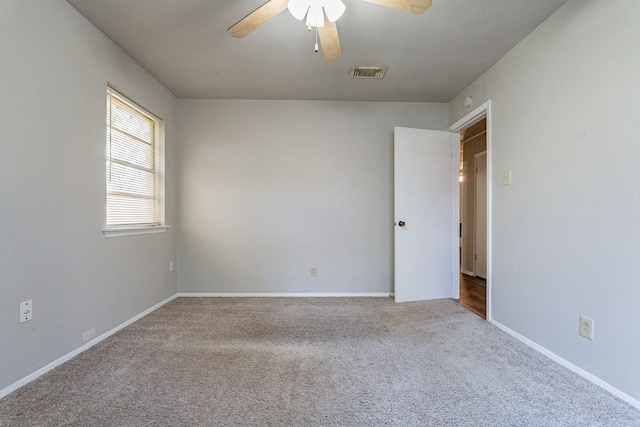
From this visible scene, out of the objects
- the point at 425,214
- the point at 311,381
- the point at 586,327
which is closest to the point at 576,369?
the point at 586,327

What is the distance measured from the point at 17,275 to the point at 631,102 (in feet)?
11.3

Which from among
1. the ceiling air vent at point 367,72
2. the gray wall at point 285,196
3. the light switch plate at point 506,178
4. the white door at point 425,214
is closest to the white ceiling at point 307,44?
the ceiling air vent at point 367,72

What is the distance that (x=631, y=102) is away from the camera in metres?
1.53

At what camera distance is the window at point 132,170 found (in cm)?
245

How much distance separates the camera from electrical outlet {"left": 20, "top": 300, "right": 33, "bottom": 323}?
164cm

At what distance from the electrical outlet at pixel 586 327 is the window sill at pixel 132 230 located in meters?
3.36

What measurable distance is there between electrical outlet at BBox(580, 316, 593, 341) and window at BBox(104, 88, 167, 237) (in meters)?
3.36

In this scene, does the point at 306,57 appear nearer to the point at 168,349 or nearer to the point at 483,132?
the point at 168,349

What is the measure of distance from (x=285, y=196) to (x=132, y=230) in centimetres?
160

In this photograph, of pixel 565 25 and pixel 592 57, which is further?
pixel 565 25

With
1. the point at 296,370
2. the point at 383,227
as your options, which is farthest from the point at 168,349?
the point at 383,227

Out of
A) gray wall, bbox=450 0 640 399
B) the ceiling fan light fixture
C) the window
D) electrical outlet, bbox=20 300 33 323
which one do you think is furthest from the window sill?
gray wall, bbox=450 0 640 399

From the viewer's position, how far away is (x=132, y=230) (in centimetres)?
262

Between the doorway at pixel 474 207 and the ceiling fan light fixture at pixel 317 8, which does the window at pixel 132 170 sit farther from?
the doorway at pixel 474 207
